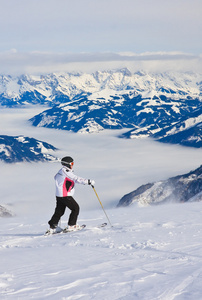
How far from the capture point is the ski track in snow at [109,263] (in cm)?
646

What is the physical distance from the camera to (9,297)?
643cm

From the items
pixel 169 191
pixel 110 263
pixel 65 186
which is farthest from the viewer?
pixel 169 191

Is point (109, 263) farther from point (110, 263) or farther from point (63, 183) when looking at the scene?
point (63, 183)

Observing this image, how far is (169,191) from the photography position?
182 meters

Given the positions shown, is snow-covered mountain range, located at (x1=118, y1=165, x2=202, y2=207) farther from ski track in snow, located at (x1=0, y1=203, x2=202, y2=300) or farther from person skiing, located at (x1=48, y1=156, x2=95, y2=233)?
ski track in snow, located at (x1=0, y1=203, x2=202, y2=300)

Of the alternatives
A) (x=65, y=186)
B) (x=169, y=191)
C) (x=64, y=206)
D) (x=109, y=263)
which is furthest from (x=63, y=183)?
(x=169, y=191)

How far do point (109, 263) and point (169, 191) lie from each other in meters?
178

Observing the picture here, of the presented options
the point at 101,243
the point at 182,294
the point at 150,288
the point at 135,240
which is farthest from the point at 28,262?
the point at 182,294

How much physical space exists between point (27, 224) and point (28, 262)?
27.1ft

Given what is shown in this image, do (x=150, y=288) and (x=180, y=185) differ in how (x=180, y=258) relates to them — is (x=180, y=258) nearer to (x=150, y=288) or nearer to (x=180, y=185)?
(x=150, y=288)

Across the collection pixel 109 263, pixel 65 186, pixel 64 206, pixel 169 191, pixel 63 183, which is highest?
pixel 63 183

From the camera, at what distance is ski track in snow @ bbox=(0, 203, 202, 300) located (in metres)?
6.46

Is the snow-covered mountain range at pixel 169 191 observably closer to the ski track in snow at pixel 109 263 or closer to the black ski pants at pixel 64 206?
the black ski pants at pixel 64 206

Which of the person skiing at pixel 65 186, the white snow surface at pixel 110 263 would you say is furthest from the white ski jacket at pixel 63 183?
the white snow surface at pixel 110 263
